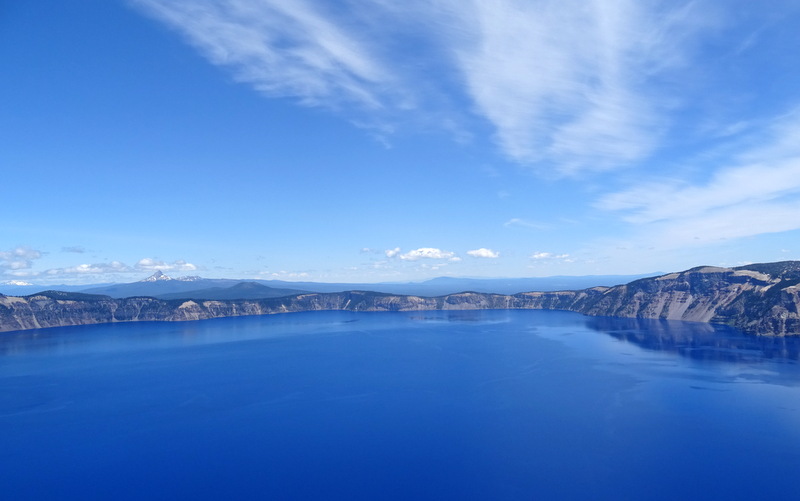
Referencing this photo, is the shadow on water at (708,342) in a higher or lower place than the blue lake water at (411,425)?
higher

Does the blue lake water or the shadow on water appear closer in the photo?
the blue lake water

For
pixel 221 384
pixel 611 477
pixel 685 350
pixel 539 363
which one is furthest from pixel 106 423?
pixel 685 350

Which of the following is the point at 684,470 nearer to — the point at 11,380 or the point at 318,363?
the point at 318,363

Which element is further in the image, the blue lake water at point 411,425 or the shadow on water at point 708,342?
the shadow on water at point 708,342

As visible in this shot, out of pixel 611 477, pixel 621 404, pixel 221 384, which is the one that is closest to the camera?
pixel 611 477

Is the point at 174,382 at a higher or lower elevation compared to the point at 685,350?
lower

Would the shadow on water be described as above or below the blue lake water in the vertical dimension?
above
